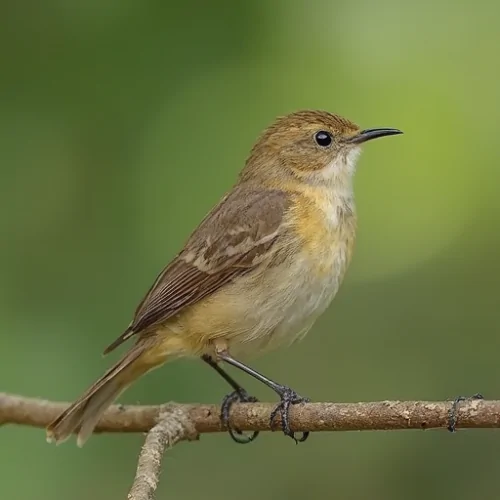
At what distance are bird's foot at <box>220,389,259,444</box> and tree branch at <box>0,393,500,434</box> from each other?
5 cm

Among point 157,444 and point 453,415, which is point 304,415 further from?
point 453,415

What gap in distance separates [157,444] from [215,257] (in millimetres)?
1360

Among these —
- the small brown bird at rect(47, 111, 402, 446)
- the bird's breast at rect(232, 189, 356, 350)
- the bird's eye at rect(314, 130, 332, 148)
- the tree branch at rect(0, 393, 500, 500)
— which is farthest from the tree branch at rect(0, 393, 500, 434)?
the bird's eye at rect(314, 130, 332, 148)

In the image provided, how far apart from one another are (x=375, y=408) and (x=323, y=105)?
333cm

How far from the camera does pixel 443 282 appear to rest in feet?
19.1

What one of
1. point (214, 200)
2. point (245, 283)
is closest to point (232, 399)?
point (245, 283)

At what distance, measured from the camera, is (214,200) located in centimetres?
648

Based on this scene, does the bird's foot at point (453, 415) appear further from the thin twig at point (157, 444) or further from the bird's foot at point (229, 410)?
the bird's foot at point (229, 410)

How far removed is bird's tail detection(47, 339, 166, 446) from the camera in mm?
4484

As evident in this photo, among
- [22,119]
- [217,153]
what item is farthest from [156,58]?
[217,153]

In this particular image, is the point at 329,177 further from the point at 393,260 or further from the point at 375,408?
the point at 375,408

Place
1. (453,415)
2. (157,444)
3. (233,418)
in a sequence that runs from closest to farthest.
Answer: (453,415) → (157,444) → (233,418)

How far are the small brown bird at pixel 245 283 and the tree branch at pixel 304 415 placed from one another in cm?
12

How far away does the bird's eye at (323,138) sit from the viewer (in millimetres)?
5281
